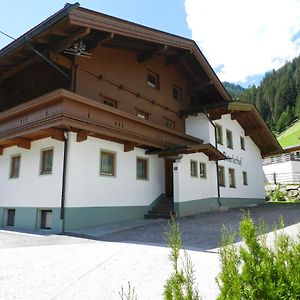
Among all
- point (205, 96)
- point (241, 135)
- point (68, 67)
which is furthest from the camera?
point (241, 135)

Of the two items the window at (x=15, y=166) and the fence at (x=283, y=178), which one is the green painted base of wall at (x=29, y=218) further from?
the fence at (x=283, y=178)

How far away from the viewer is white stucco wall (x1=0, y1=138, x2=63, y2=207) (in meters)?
11.2

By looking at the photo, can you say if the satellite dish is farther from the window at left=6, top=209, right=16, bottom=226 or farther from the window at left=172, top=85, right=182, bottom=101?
the window at left=172, top=85, right=182, bottom=101

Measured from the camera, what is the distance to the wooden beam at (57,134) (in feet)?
34.5

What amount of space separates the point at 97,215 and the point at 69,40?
6.50m

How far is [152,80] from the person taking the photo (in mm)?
16672

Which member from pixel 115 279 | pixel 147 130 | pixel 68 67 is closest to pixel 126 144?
pixel 147 130

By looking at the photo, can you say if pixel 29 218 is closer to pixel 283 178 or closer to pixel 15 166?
pixel 15 166

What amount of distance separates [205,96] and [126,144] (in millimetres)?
8715

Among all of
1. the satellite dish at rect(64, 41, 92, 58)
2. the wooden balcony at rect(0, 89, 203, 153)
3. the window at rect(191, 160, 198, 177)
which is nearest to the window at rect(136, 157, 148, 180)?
the wooden balcony at rect(0, 89, 203, 153)

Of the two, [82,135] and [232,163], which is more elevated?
[232,163]

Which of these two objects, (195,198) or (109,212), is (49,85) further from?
(195,198)

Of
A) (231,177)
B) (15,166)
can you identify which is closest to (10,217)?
(15,166)

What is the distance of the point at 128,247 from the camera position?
24.9ft
